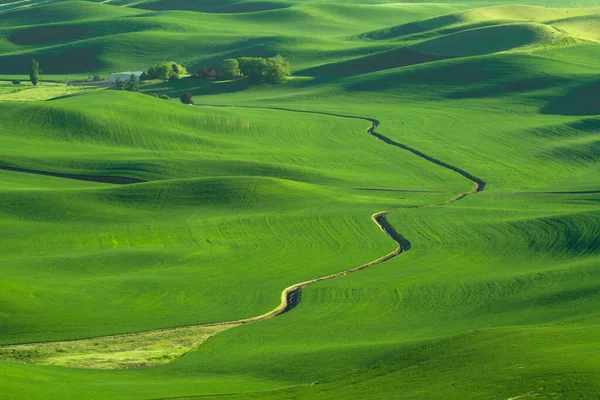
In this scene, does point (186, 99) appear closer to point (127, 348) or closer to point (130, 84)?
point (130, 84)

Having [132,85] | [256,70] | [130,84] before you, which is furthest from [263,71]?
[130,84]

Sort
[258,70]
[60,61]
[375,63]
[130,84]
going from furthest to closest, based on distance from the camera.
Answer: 1. [60,61]
2. [375,63]
3. [258,70]
4. [130,84]

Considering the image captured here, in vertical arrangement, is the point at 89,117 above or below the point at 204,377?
below

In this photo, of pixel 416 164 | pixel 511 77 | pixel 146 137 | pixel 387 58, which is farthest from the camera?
pixel 387 58

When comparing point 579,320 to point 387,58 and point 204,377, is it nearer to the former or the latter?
point 204,377

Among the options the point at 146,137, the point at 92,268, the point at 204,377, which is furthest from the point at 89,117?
the point at 204,377

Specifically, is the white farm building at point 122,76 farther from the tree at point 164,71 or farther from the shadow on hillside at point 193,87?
the shadow on hillside at point 193,87
